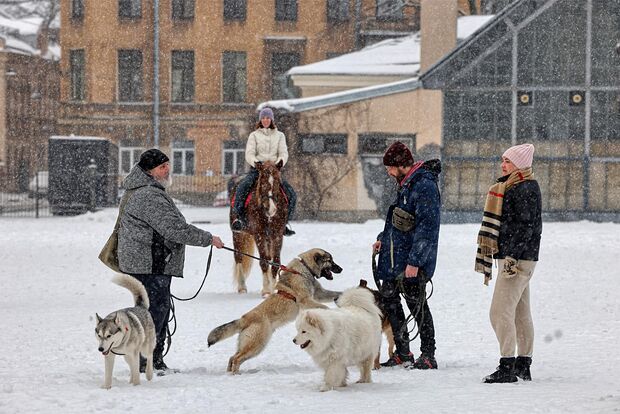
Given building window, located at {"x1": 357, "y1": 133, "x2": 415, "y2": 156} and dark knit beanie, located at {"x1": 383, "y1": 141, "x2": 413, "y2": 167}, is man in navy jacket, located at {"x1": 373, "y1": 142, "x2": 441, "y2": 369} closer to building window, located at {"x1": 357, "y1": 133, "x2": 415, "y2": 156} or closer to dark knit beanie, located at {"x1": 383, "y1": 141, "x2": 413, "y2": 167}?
dark knit beanie, located at {"x1": 383, "y1": 141, "x2": 413, "y2": 167}

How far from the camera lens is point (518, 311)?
8.15m

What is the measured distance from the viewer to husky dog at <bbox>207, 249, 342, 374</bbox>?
8.42 m

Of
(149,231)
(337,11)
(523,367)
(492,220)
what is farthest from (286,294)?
(337,11)

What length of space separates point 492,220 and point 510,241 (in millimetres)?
209

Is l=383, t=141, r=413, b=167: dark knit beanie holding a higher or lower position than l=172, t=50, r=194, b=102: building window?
lower

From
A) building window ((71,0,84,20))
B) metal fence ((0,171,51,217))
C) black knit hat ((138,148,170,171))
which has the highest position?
building window ((71,0,84,20))

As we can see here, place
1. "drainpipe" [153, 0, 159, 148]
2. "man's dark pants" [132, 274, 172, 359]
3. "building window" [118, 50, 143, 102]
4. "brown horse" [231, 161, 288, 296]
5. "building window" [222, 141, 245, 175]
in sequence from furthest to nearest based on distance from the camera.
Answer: "building window" [118, 50, 143, 102], "drainpipe" [153, 0, 159, 148], "building window" [222, 141, 245, 175], "brown horse" [231, 161, 288, 296], "man's dark pants" [132, 274, 172, 359]

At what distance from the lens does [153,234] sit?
27.5 ft

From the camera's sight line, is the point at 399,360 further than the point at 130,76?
No

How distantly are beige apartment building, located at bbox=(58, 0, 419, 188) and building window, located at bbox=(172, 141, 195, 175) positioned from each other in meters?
0.05

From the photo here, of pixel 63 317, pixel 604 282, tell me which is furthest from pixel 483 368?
pixel 604 282

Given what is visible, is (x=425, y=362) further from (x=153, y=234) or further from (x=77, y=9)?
(x=77, y=9)

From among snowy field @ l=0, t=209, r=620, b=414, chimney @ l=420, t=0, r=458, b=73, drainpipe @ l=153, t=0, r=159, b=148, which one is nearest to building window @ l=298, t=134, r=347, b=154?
chimney @ l=420, t=0, r=458, b=73

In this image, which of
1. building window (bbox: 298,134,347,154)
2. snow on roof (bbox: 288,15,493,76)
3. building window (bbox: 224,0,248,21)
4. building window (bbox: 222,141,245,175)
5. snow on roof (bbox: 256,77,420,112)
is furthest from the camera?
building window (bbox: 224,0,248,21)
